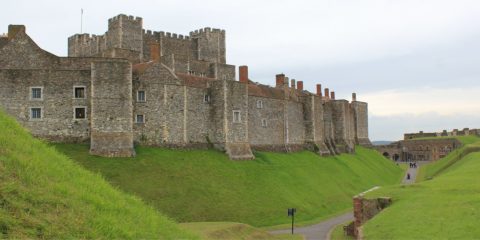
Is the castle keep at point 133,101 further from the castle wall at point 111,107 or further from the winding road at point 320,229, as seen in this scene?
the winding road at point 320,229

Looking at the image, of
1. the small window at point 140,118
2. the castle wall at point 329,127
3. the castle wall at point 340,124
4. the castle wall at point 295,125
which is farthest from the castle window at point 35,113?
the castle wall at point 340,124

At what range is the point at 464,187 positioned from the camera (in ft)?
85.3

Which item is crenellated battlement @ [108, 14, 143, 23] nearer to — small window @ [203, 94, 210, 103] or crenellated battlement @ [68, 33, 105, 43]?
crenellated battlement @ [68, 33, 105, 43]

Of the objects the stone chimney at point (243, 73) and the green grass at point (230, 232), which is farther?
the stone chimney at point (243, 73)

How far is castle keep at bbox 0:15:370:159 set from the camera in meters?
37.7

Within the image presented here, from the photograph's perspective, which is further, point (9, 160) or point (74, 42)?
point (74, 42)

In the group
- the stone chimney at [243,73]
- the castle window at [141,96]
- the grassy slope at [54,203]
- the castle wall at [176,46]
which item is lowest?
the grassy slope at [54,203]

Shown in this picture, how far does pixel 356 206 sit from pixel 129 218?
60.5 feet

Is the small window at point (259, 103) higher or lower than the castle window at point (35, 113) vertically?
higher

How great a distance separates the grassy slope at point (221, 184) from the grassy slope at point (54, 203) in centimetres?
1705

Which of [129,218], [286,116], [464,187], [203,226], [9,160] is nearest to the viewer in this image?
[9,160]

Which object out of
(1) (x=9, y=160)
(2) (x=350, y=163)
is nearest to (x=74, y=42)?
(2) (x=350, y=163)

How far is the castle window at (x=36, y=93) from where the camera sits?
3778cm

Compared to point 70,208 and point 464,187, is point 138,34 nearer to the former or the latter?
point 464,187
